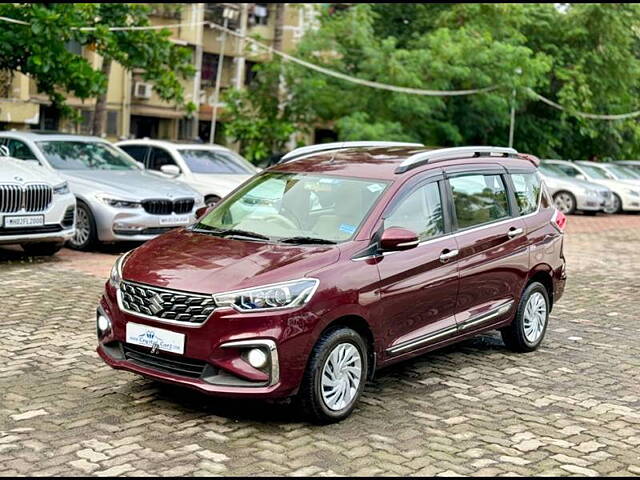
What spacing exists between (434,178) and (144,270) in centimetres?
235

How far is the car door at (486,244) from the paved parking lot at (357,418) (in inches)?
20.8

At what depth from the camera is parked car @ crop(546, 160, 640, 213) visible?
89.7 ft

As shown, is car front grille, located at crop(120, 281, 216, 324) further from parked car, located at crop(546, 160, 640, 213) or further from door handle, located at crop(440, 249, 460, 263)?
parked car, located at crop(546, 160, 640, 213)

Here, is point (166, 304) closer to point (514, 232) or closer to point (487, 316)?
point (487, 316)

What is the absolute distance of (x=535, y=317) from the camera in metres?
8.45

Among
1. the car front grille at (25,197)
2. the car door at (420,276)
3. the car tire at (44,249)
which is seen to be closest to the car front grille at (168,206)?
the car tire at (44,249)

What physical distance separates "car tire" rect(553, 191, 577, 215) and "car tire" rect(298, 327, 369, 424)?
20.9 meters

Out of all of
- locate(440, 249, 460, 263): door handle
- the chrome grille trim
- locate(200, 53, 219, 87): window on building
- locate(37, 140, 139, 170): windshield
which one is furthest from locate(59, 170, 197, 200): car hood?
locate(200, 53, 219, 87): window on building

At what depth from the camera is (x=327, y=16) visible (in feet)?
96.4

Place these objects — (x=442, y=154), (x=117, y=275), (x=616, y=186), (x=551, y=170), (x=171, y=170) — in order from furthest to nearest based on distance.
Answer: (x=616, y=186), (x=551, y=170), (x=171, y=170), (x=442, y=154), (x=117, y=275)

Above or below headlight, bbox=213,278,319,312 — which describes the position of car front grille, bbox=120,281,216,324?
below

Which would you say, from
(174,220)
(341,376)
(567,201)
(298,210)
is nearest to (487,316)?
(298,210)

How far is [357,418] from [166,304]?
1.44 m

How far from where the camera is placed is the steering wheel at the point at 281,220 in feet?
22.2
